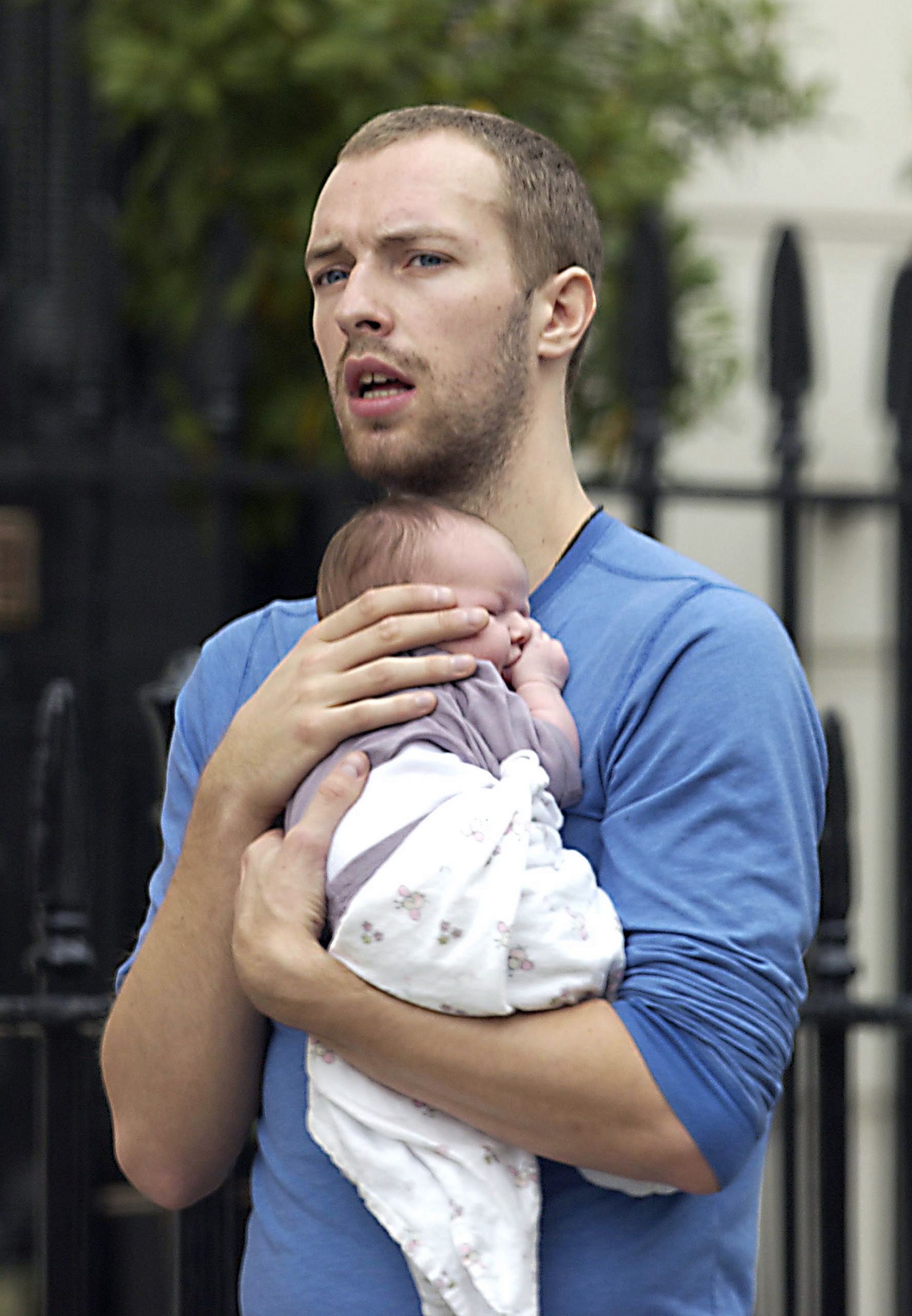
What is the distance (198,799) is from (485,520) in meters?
0.41

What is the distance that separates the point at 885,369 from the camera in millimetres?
3205

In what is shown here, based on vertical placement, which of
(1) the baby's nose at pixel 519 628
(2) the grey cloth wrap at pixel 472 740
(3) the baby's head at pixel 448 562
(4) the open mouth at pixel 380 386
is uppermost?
(4) the open mouth at pixel 380 386

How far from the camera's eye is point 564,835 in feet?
4.82

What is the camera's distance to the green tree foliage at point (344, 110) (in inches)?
137

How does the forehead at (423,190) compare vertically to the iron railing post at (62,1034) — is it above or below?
above

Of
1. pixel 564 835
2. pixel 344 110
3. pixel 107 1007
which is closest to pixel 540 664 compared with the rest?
pixel 564 835

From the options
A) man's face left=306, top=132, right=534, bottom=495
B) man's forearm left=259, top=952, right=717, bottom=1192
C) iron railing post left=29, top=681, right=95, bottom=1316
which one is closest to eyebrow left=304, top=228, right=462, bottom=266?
man's face left=306, top=132, right=534, bottom=495

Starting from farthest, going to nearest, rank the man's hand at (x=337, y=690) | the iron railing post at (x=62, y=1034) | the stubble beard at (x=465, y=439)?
the iron railing post at (x=62, y=1034) < the stubble beard at (x=465, y=439) < the man's hand at (x=337, y=690)

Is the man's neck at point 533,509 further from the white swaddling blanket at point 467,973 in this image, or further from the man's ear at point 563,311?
the white swaddling blanket at point 467,973

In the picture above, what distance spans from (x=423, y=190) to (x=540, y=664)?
0.49 meters

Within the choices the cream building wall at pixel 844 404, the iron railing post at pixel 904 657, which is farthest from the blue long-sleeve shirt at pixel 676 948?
the cream building wall at pixel 844 404

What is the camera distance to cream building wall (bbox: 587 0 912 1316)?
14.9 feet

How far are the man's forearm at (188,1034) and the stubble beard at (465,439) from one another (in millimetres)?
401

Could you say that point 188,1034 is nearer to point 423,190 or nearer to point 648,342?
point 423,190
